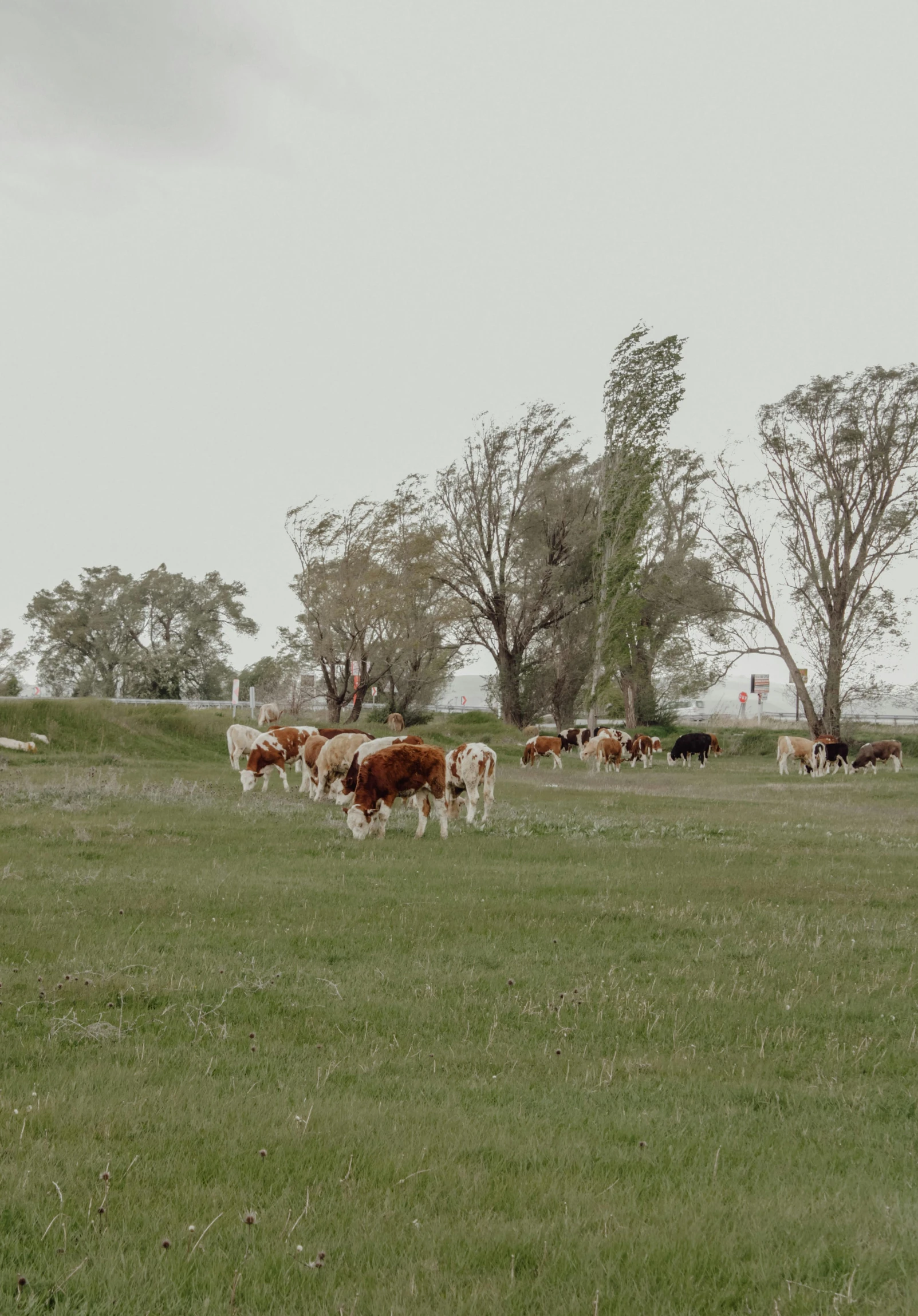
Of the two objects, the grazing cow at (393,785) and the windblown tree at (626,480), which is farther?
the windblown tree at (626,480)

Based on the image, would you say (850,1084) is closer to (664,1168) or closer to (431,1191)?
(664,1168)

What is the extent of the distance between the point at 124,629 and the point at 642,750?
147 feet

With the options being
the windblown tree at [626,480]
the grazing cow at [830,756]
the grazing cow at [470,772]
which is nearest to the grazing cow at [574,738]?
the windblown tree at [626,480]

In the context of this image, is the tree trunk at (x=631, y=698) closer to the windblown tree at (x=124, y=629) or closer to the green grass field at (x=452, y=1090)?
the windblown tree at (x=124, y=629)

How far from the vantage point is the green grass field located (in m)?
3.64

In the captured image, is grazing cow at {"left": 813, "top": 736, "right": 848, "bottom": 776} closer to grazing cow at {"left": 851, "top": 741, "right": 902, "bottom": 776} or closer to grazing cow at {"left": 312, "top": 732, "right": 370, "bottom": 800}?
grazing cow at {"left": 851, "top": 741, "right": 902, "bottom": 776}

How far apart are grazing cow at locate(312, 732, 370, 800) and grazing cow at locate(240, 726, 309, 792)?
230 cm

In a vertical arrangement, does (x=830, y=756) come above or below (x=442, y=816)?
below

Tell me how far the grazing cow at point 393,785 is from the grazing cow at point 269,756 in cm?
840

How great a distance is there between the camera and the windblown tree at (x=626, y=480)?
167 feet

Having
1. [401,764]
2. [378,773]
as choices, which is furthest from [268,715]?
[378,773]

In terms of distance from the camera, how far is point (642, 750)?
156 ft

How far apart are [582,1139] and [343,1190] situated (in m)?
1.26

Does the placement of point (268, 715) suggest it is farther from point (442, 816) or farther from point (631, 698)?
point (442, 816)
